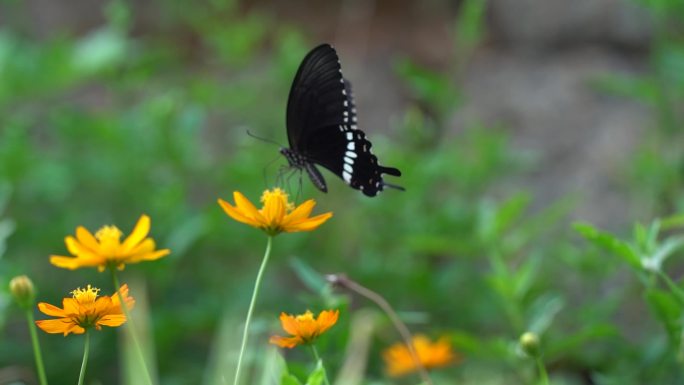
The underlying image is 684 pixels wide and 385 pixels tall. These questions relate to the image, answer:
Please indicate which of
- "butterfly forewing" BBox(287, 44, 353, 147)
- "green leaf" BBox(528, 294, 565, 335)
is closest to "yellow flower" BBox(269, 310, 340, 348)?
"butterfly forewing" BBox(287, 44, 353, 147)

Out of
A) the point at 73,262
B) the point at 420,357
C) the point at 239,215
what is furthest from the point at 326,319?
the point at 420,357

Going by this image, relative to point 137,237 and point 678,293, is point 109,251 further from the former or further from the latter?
point 678,293

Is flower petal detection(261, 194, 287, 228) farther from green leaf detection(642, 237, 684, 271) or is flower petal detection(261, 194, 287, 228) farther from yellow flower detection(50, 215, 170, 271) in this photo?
green leaf detection(642, 237, 684, 271)

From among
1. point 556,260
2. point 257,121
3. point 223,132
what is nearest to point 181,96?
point 257,121

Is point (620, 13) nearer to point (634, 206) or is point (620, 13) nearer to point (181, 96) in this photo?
point (634, 206)

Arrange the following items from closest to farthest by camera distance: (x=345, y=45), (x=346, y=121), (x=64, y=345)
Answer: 1. (x=346, y=121)
2. (x=64, y=345)
3. (x=345, y=45)

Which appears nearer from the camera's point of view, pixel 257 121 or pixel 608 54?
pixel 257 121

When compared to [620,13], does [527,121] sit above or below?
below

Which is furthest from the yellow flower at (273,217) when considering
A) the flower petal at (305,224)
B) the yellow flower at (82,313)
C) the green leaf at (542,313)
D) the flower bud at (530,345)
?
the green leaf at (542,313)

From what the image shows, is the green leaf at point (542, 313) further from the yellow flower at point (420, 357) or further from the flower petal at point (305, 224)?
the flower petal at point (305, 224)
